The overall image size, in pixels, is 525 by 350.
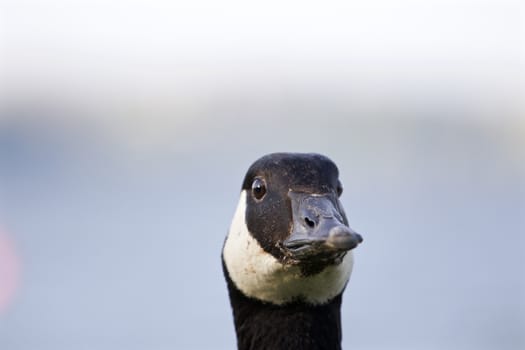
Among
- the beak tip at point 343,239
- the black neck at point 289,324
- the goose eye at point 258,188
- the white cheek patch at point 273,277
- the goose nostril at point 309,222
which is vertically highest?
the goose eye at point 258,188

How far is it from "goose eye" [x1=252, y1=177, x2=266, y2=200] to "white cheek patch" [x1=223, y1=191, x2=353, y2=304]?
153 millimetres

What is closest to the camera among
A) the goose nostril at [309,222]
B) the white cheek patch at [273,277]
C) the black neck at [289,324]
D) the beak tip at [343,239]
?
the beak tip at [343,239]

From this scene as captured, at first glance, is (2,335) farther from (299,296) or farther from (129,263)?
(299,296)

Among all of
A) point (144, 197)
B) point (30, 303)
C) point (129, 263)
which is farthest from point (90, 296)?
point (144, 197)

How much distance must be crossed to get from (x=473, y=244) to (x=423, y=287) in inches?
173

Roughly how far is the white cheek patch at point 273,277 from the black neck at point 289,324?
2.8 inches

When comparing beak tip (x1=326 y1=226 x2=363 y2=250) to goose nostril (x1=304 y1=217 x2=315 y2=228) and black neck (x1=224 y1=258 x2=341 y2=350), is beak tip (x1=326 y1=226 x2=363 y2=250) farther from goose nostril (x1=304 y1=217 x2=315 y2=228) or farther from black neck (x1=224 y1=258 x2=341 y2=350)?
black neck (x1=224 y1=258 x2=341 y2=350)

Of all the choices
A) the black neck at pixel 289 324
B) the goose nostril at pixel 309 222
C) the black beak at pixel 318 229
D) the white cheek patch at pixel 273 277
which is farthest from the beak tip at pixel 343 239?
the black neck at pixel 289 324

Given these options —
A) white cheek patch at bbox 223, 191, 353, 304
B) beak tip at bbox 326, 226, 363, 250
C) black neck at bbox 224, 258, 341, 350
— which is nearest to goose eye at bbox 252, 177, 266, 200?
white cheek patch at bbox 223, 191, 353, 304

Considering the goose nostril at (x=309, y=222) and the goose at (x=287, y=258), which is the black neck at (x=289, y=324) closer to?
the goose at (x=287, y=258)

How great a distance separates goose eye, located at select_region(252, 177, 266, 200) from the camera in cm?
482

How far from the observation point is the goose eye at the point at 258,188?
15.8 feet

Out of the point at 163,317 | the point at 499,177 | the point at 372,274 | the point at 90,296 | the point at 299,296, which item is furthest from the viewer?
the point at 499,177

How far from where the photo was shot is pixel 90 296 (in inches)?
930
